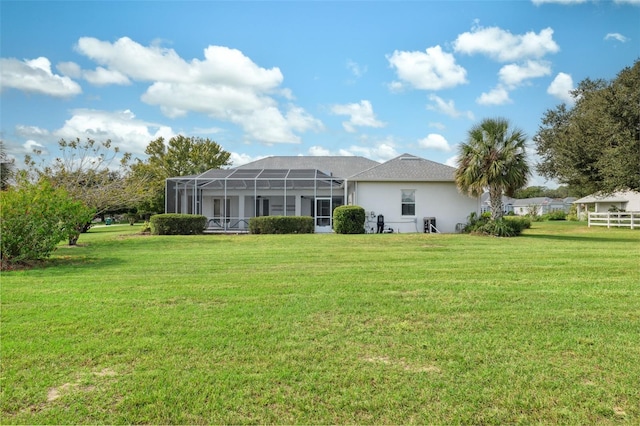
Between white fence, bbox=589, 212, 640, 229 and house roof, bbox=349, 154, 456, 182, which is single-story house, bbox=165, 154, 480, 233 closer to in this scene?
house roof, bbox=349, 154, 456, 182

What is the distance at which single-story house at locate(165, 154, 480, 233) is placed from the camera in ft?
74.9

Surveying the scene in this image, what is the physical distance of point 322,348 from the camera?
4.17 m

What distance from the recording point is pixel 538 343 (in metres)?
4.29

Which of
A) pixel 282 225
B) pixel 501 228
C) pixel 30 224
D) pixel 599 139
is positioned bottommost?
pixel 501 228

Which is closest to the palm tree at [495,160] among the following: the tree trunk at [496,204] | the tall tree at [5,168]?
the tree trunk at [496,204]

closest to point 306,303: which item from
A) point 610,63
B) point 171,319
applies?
point 171,319

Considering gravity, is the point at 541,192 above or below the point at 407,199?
above

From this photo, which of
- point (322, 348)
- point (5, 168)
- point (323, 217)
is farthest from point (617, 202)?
point (5, 168)

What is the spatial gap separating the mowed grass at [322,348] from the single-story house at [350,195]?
14.5m

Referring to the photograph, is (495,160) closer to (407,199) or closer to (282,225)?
(407,199)

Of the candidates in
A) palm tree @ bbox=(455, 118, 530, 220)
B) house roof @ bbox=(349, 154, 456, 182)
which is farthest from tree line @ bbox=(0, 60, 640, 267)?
house roof @ bbox=(349, 154, 456, 182)

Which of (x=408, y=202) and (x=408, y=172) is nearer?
(x=408, y=202)

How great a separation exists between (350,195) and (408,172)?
4019mm

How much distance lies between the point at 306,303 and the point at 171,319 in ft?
6.10
